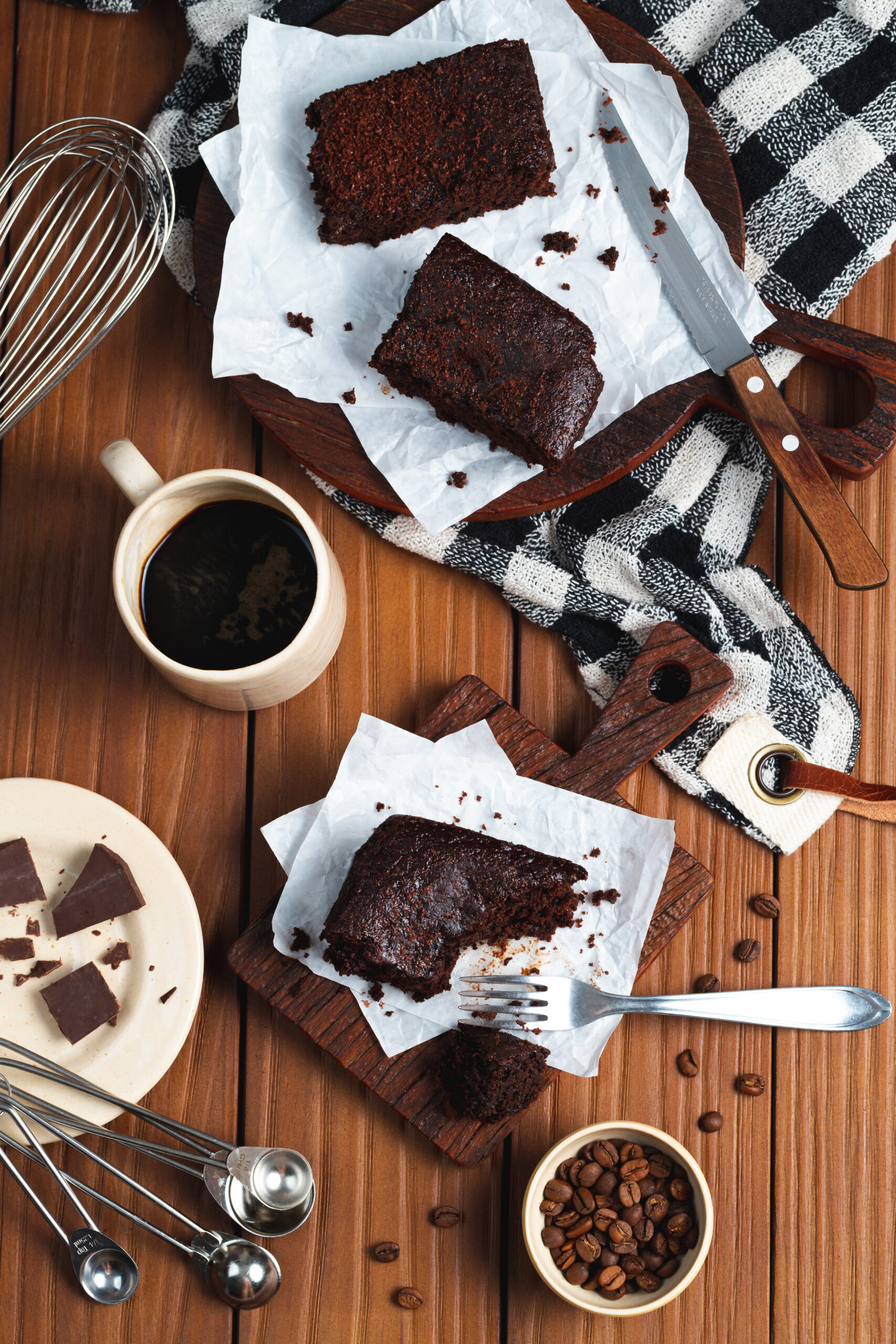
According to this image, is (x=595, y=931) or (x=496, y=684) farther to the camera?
(x=496, y=684)

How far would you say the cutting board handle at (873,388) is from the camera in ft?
5.62

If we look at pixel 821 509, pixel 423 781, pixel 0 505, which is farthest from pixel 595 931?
pixel 0 505

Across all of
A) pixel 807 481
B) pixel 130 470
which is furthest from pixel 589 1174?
pixel 130 470

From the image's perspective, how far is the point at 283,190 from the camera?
1695 mm

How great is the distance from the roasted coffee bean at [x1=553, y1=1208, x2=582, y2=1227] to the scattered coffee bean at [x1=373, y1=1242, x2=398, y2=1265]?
26 centimetres

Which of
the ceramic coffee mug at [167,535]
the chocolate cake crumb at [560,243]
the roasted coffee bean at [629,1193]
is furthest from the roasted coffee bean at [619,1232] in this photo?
the chocolate cake crumb at [560,243]

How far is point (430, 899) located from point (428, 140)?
116 centimetres

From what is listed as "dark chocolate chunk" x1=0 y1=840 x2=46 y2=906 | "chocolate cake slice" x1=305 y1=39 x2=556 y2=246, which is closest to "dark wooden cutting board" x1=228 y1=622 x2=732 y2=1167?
"dark chocolate chunk" x1=0 y1=840 x2=46 y2=906

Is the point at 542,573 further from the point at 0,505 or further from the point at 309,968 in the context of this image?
the point at 0,505

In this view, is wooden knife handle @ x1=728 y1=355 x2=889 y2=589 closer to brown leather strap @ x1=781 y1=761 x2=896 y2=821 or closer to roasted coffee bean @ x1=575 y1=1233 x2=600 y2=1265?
brown leather strap @ x1=781 y1=761 x2=896 y2=821

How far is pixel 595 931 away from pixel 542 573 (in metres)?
0.57

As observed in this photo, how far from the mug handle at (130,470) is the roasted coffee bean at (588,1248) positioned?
1240 mm

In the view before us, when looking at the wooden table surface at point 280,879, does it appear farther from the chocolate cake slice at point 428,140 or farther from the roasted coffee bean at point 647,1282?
the chocolate cake slice at point 428,140

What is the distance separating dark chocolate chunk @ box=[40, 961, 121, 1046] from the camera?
159cm
